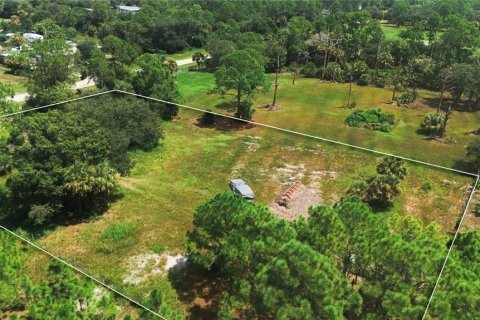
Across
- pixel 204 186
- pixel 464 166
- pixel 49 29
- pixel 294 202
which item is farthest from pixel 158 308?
pixel 49 29

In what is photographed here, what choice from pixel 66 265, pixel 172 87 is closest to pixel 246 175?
pixel 66 265

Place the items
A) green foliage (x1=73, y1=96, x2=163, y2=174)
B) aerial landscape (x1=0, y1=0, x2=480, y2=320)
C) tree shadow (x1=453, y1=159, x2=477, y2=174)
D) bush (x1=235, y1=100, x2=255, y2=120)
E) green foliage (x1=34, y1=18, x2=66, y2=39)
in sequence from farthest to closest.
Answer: green foliage (x1=34, y1=18, x2=66, y2=39)
bush (x1=235, y1=100, x2=255, y2=120)
green foliage (x1=73, y1=96, x2=163, y2=174)
tree shadow (x1=453, y1=159, x2=477, y2=174)
aerial landscape (x1=0, y1=0, x2=480, y2=320)

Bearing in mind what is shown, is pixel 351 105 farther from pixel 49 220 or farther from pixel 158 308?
pixel 158 308

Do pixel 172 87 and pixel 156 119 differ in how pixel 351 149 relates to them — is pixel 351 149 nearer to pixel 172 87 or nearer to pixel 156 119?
pixel 156 119

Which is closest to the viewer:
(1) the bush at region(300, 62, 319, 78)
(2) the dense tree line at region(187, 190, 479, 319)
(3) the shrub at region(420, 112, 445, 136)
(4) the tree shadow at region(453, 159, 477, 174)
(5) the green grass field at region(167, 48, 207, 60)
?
(2) the dense tree line at region(187, 190, 479, 319)

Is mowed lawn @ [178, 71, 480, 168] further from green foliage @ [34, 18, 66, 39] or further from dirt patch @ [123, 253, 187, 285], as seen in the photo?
green foliage @ [34, 18, 66, 39]

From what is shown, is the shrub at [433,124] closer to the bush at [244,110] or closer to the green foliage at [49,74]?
the bush at [244,110]

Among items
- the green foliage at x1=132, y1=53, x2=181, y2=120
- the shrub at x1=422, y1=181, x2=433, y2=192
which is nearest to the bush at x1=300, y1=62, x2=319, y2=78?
the green foliage at x1=132, y1=53, x2=181, y2=120
